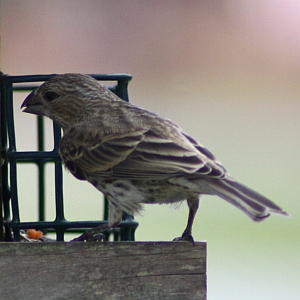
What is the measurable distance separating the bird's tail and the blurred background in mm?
8655

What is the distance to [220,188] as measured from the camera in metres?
4.73

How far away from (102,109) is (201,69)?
11.3m

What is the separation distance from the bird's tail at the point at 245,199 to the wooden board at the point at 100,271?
14.3 inches

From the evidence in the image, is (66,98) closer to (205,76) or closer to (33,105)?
(33,105)

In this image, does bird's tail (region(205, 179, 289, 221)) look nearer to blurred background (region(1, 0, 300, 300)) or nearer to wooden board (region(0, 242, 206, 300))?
wooden board (region(0, 242, 206, 300))

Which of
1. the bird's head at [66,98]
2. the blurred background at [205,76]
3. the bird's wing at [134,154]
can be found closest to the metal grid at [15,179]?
the bird's head at [66,98]

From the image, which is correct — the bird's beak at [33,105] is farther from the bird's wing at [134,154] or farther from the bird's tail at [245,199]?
the bird's tail at [245,199]

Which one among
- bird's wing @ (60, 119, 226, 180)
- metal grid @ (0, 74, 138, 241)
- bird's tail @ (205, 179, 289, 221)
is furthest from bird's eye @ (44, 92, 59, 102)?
bird's tail @ (205, 179, 289, 221)

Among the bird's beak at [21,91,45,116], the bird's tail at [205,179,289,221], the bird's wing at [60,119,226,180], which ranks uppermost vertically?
the bird's beak at [21,91,45,116]

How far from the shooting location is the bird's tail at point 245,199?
4.46 meters

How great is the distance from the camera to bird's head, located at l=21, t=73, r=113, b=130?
593 centimetres

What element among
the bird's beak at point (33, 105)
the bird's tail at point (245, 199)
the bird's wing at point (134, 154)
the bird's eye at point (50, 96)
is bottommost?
the bird's tail at point (245, 199)

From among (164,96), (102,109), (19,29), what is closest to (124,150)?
(102,109)

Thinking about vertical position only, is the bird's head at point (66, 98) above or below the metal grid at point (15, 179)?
above
